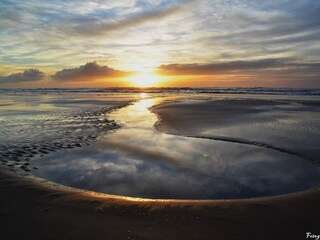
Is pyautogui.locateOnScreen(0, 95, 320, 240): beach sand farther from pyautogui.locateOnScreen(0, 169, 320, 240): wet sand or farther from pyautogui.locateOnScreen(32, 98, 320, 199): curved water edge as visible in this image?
pyautogui.locateOnScreen(32, 98, 320, 199): curved water edge

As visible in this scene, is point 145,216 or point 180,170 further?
point 180,170

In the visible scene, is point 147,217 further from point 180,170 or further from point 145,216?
point 180,170

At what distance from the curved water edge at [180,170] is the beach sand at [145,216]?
63 cm

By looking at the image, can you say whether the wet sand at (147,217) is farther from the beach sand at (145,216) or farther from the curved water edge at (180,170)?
the curved water edge at (180,170)

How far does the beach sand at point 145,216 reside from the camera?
4.22 m

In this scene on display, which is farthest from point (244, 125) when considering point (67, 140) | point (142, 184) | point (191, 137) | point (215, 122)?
point (142, 184)

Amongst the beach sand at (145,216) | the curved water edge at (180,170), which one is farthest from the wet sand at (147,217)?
the curved water edge at (180,170)

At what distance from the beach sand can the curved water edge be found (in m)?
0.63

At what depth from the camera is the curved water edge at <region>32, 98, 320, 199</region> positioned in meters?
6.26

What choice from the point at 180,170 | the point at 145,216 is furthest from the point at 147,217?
the point at 180,170

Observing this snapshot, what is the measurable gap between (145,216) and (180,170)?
2.98 m

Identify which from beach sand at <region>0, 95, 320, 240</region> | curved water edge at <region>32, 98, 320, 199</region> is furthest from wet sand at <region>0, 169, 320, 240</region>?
curved water edge at <region>32, 98, 320, 199</region>

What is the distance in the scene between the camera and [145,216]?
15.7ft

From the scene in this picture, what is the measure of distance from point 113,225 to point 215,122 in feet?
42.5
